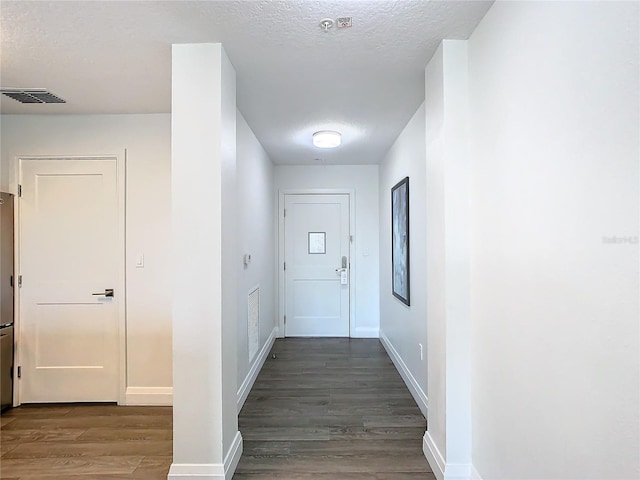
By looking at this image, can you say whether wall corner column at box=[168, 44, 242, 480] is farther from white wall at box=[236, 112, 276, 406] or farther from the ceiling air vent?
the ceiling air vent

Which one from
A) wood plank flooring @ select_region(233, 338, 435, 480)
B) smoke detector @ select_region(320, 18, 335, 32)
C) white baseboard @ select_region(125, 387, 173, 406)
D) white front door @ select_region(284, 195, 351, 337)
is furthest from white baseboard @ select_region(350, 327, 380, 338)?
smoke detector @ select_region(320, 18, 335, 32)

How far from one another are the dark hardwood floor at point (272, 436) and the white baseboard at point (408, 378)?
7cm

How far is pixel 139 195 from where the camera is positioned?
9.76 ft

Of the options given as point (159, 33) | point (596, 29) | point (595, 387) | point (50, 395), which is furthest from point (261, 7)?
point (50, 395)

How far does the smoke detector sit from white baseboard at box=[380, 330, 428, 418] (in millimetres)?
2340

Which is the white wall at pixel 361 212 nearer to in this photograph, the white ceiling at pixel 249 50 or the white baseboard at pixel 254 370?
the white baseboard at pixel 254 370

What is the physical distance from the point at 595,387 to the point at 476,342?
79cm

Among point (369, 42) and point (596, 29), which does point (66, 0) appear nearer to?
point (369, 42)

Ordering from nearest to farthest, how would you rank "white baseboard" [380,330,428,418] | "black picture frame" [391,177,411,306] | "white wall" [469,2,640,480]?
"white wall" [469,2,640,480]
"white baseboard" [380,330,428,418]
"black picture frame" [391,177,411,306]

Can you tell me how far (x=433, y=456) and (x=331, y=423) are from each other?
31.5 inches

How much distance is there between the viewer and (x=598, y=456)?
1.02 m

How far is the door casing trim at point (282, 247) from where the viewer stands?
4.92 metres

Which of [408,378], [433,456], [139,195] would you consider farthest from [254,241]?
[433,456]

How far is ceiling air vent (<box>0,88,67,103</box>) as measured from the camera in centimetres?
243
